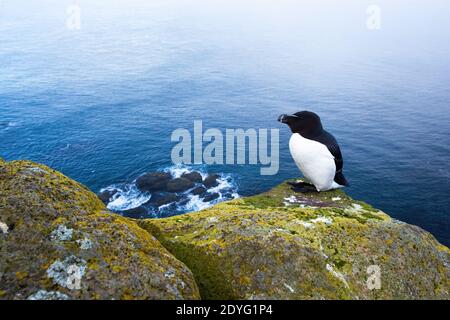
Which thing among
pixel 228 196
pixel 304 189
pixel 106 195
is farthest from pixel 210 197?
pixel 304 189

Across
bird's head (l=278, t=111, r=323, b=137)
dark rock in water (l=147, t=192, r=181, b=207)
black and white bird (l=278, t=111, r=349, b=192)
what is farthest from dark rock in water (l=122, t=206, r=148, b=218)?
bird's head (l=278, t=111, r=323, b=137)

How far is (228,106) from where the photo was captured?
99688 millimetres

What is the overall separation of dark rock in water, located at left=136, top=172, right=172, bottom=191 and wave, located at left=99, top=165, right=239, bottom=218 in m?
0.65

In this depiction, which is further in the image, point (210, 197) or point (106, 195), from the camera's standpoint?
point (210, 197)

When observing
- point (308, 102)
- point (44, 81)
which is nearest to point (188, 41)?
point (44, 81)

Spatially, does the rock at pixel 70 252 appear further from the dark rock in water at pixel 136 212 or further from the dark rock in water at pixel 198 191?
the dark rock in water at pixel 198 191

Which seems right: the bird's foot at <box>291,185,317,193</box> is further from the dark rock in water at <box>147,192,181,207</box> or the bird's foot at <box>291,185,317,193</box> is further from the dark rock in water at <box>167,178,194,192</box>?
the dark rock in water at <box>167,178,194,192</box>

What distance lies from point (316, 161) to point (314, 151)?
0.50m

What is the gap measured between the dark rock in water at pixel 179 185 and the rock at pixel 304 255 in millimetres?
47840

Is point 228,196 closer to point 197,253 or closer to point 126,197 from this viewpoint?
point 126,197

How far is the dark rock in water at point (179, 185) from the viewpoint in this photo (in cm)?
5957

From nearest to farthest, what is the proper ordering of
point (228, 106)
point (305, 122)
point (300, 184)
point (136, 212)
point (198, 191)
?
point (305, 122) → point (300, 184) → point (136, 212) → point (198, 191) → point (228, 106)
